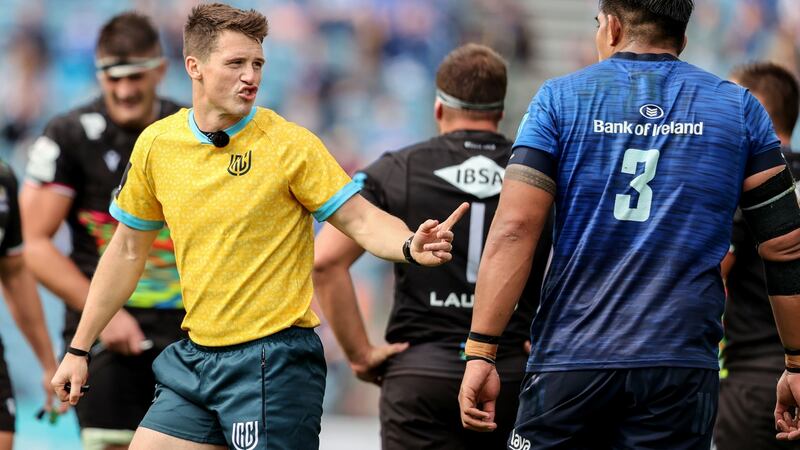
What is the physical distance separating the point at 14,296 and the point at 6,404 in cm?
87

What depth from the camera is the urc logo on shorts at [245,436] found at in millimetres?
4539

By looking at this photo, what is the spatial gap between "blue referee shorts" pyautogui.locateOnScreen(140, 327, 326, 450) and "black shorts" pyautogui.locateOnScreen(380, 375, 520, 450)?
1008 mm

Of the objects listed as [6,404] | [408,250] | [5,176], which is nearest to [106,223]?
[5,176]

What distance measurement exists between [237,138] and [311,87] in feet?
31.5

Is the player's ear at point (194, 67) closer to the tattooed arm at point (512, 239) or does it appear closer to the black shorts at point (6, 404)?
the tattooed arm at point (512, 239)

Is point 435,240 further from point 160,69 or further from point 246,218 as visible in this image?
point 160,69

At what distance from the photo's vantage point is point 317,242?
5.98 m

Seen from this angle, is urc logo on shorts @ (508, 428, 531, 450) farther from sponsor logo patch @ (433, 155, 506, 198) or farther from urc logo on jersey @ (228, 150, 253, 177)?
sponsor logo patch @ (433, 155, 506, 198)

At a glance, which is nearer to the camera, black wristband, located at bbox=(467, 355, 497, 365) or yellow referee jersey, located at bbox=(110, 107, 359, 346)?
black wristband, located at bbox=(467, 355, 497, 365)

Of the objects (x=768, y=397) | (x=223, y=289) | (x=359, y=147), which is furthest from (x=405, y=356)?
(x=359, y=147)

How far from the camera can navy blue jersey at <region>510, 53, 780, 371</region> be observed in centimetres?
424

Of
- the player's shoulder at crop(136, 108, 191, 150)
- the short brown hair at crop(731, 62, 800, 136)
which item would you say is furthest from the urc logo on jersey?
the short brown hair at crop(731, 62, 800, 136)

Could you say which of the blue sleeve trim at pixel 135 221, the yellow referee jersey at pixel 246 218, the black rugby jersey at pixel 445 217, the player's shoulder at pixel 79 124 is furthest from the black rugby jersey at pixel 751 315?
the player's shoulder at pixel 79 124

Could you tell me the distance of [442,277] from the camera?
223 inches
